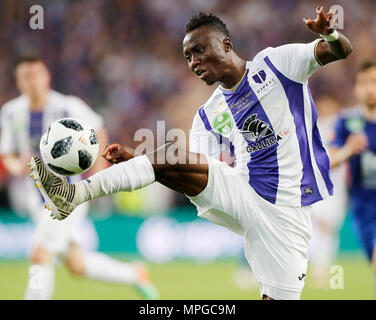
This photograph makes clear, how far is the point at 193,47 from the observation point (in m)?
4.49

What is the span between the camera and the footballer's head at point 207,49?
449 cm

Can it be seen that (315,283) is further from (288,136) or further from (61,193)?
(61,193)

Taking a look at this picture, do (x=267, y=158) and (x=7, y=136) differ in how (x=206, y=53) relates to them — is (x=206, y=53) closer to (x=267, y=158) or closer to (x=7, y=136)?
(x=267, y=158)

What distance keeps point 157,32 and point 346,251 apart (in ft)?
20.9

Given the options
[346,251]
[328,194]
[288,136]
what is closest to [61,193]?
[288,136]

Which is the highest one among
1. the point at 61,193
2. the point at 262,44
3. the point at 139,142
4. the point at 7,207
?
the point at 262,44

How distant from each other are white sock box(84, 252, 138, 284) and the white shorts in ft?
9.20

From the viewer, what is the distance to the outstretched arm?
4.05m

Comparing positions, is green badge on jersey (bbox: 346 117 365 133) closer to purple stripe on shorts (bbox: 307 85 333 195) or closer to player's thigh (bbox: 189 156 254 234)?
purple stripe on shorts (bbox: 307 85 333 195)

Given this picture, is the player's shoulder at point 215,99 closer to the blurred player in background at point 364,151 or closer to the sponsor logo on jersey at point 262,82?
the sponsor logo on jersey at point 262,82

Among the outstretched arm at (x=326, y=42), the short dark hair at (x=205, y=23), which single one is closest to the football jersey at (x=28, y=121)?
the short dark hair at (x=205, y=23)

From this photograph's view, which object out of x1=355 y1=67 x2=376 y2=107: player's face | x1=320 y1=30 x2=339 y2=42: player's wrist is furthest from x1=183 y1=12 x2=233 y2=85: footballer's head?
x1=355 y1=67 x2=376 y2=107: player's face

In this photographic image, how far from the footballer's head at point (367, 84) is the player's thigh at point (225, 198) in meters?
2.64

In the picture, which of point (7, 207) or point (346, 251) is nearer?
point (346, 251)
